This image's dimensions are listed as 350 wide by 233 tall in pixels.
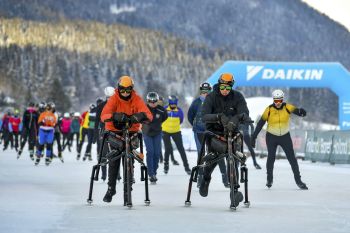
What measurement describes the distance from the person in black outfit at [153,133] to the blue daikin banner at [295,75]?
1777cm

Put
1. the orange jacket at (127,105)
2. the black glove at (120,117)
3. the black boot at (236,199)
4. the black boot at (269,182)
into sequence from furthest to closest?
the black boot at (269,182) < the orange jacket at (127,105) < the black glove at (120,117) < the black boot at (236,199)

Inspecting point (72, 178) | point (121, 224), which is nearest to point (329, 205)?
point (121, 224)

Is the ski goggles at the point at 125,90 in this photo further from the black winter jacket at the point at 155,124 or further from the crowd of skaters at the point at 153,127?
the black winter jacket at the point at 155,124

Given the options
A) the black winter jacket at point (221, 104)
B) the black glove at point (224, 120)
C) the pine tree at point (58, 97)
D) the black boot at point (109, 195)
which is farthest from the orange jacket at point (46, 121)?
the pine tree at point (58, 97)

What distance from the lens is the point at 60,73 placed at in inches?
7766

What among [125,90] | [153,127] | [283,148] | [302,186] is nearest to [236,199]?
[125,90]

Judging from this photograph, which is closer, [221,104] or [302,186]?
[221,104]

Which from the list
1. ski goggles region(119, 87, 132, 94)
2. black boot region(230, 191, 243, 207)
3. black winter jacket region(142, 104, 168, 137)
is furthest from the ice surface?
ski goggles region(119, 87, 132, 94)

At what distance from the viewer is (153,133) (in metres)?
17.5

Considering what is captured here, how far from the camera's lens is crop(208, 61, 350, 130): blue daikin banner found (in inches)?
1416

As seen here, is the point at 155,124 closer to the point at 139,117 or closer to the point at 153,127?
the point at 153,127

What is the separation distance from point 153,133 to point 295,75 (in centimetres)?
2071

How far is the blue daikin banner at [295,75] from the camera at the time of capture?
35969 millimetres

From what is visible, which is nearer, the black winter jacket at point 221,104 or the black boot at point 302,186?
the black winter jacket at point 221,104
